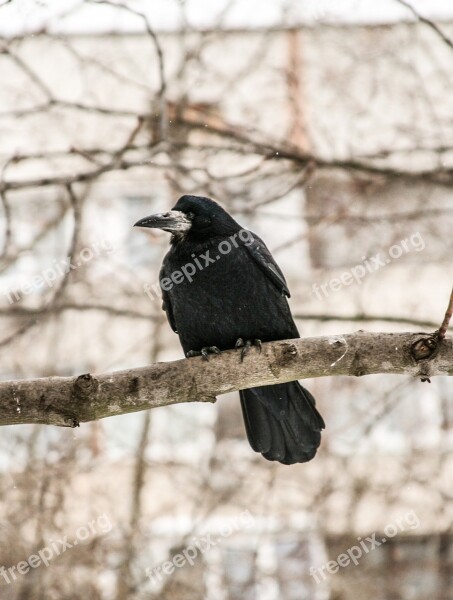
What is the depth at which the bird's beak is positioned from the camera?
4742mm

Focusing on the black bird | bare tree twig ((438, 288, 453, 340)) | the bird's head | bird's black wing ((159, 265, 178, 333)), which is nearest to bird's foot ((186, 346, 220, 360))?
the black bird

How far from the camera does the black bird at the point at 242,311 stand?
451cm

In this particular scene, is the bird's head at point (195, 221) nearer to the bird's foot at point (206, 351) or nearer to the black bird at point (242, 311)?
the black bird at point (242, 311)

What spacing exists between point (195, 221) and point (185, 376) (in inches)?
56.6

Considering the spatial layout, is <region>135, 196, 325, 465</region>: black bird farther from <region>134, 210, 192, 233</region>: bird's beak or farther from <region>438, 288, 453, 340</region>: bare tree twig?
<region>438, 288, 453, 340</region>: bare tree twig

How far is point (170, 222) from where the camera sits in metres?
4.79

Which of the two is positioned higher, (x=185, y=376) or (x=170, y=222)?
(x=170, y=222)

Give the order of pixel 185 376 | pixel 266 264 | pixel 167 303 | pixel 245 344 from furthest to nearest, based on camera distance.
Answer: pixel 167 303
pixel 266 264
pixel 245 344
pixel 185 376

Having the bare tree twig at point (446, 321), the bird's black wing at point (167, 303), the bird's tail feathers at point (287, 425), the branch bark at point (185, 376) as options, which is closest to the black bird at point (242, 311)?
the bird's tail feathers at point (287, 425)

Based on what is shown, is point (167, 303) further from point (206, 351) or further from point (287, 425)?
point (287, 425)

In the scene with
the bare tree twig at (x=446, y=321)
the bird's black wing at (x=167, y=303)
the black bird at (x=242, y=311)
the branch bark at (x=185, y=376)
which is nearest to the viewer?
the bare tree twig at (x=446, y=321)

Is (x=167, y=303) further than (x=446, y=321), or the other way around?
(x=167, y=303)

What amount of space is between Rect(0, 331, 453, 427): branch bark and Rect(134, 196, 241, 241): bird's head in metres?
1.29

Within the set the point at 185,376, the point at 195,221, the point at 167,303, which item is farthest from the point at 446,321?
the point at 167,303
